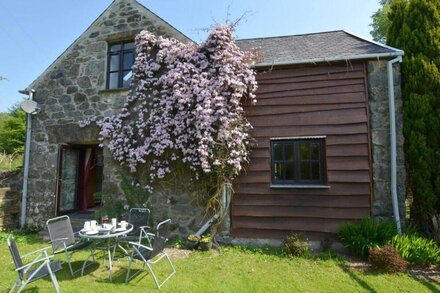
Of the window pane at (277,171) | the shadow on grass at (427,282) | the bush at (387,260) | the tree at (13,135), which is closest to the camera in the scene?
the shadow on grass at (427,282)

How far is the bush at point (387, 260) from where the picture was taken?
4.69 m

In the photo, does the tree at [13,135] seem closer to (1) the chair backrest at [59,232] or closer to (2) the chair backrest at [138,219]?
(2) the chair backrest at [138,219]

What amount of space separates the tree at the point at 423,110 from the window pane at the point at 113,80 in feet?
24.1

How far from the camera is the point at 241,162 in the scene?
647 centimetres

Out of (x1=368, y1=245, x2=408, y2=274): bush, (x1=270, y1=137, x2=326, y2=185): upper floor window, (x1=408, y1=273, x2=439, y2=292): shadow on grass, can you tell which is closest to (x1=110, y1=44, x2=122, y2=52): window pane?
(x1=270, y1=137, x2=326, y2=185): upper floor window

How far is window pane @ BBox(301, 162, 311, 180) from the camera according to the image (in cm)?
630

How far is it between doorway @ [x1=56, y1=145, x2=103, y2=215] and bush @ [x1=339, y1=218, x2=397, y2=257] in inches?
299

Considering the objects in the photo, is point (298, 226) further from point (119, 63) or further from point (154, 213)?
point (119, 63)

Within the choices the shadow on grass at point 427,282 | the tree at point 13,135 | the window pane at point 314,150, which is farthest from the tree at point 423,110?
the tree at point 13,135

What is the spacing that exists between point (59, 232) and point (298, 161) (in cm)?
497

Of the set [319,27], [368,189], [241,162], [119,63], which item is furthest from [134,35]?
[368,189]

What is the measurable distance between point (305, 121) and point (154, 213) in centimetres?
432

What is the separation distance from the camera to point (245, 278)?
4.62 m

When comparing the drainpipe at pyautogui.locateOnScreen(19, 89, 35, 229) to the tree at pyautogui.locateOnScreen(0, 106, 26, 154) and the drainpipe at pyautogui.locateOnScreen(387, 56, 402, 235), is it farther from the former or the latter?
the tree at pyautogui.locateOnScreen(0, 106, 26, 154)
